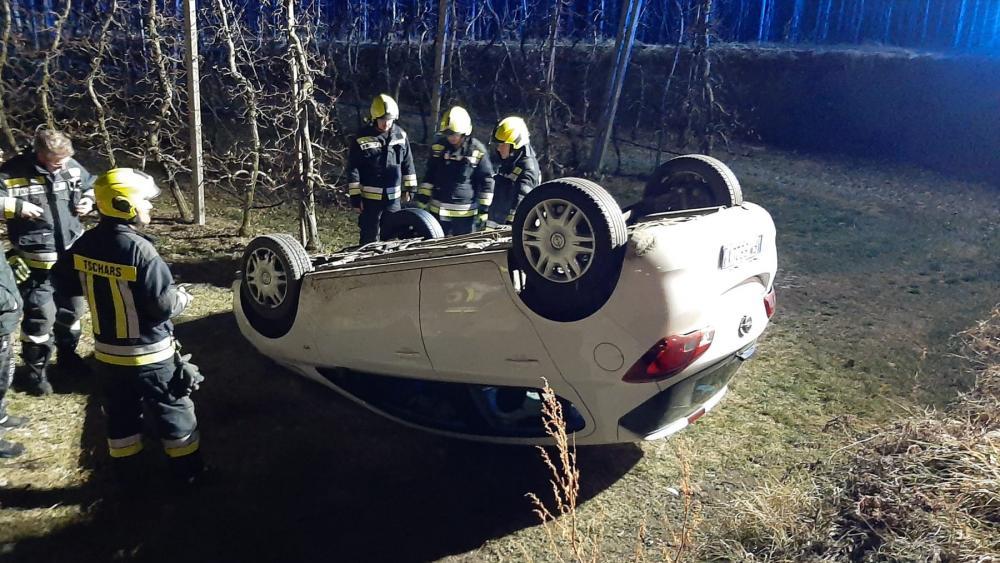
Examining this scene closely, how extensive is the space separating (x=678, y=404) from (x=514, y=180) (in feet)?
11.1

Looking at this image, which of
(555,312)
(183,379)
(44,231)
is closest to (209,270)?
(44,231)

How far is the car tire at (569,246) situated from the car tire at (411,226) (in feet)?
6.70

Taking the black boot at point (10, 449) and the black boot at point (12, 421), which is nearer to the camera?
the black boot at point (10, 449)

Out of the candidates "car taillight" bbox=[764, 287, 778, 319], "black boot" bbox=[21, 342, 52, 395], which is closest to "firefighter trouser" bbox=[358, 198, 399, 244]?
"black boot" bbox=[21, 342, 52, 395]

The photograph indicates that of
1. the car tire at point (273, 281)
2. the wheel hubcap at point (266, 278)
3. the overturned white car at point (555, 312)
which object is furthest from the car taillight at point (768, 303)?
the wheel hubcap at point (266, 278)

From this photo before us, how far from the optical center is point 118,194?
3.21m

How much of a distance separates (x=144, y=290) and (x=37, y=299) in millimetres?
1690

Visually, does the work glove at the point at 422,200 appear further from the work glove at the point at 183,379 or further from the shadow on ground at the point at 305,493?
the work glove at the point at 183,379

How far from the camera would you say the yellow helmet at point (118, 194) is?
A: 3215 millimetres

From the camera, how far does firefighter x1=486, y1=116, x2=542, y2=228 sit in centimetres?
611

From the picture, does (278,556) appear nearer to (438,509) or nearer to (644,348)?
(438,509)

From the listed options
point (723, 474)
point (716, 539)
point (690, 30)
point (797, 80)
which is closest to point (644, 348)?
point (716, 539)

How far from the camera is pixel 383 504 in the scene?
349 cm

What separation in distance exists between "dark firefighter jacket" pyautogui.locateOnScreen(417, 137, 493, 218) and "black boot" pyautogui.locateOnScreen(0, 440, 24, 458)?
3.61m
